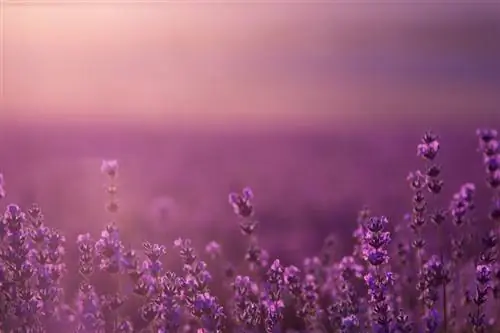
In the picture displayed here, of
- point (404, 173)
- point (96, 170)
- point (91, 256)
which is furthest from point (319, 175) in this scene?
point (91, 256)

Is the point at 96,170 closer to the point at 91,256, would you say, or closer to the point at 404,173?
the point at 404,173

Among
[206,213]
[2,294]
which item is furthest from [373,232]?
[206,213]

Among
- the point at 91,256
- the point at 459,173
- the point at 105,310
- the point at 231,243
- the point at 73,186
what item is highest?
the point at 459,173

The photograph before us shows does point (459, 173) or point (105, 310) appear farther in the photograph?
point (459, 173)

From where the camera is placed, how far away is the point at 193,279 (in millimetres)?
3619

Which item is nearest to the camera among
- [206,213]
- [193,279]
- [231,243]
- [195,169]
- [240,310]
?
[193,279]

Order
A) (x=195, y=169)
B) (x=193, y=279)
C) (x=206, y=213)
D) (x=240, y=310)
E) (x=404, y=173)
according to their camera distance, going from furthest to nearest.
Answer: (x=195, y=169) < (x=404, y=173) < (x=206, y=213) < (x=240, y=310) < (x=193, y=279)

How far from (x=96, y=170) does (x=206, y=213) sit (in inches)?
80.9

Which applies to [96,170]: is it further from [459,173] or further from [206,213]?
[459,173]

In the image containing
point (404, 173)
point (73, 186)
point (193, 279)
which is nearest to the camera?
point (193, 279)

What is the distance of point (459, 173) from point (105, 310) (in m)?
8.54

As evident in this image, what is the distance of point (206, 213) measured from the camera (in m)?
8.84

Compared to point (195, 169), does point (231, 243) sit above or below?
below

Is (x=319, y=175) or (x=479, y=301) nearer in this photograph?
(x=479, y=301)
